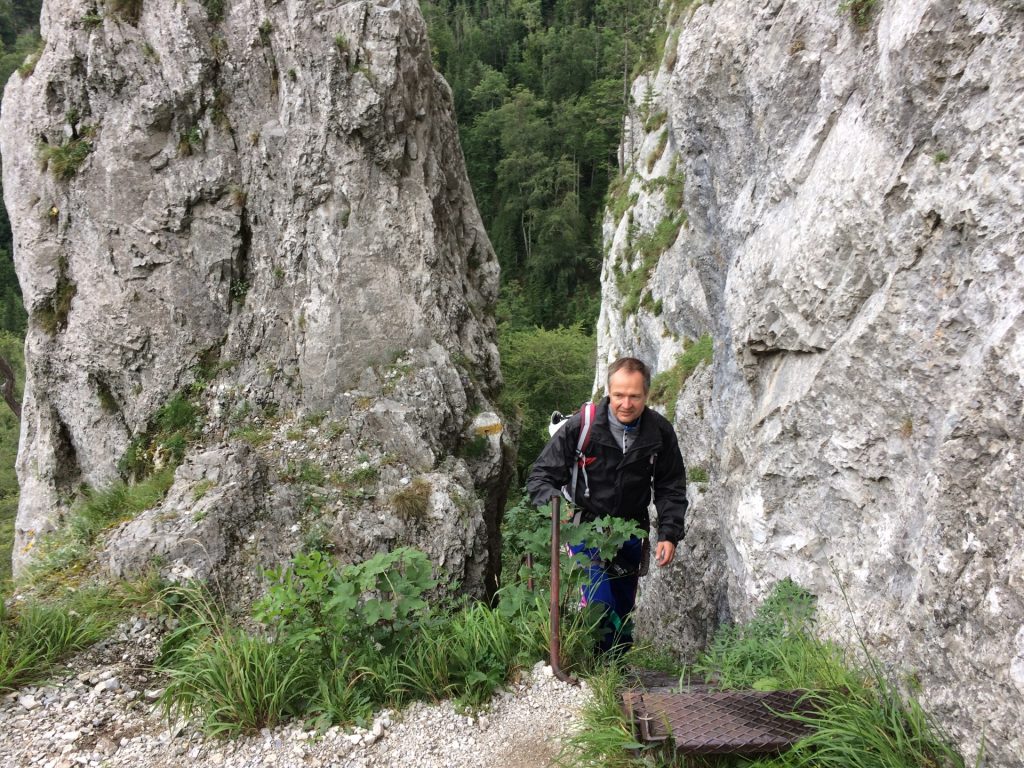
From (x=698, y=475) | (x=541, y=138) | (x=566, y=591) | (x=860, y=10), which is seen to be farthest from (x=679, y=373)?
(x=541, y=138)

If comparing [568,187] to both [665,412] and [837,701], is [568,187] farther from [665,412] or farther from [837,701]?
[837,701]

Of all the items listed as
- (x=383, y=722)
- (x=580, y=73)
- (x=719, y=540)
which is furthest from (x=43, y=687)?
(x=580, y=73)

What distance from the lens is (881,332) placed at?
3.47 meters

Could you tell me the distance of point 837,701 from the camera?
2658mm

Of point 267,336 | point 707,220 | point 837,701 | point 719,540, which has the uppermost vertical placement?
point 707,220

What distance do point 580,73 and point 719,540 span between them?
5254cm

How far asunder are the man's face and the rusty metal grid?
1.64 m

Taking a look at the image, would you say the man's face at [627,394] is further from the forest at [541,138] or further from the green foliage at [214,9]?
the forest at [541,138]

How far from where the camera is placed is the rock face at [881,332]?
2471 mm

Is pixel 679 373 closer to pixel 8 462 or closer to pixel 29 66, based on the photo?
→ pixel 29 66

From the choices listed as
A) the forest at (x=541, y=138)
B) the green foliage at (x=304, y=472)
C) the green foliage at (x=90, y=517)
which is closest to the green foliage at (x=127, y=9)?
the green foliage at (x=90, y=517)

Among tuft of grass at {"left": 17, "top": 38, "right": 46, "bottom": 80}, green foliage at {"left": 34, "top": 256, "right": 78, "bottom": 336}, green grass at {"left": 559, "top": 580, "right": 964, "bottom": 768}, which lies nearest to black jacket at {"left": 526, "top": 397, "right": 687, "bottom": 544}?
green grass at {"left": 559, "top": 580, "right": 964, "bottom": 768}

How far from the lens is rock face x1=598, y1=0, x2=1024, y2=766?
97.3 inches

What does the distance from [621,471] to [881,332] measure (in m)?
1.78
